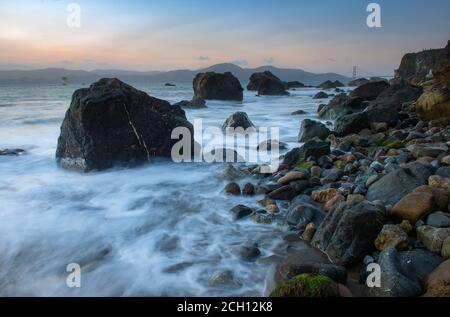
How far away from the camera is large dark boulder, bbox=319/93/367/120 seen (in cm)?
1766

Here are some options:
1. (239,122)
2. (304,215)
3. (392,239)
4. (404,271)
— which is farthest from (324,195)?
(239,122)

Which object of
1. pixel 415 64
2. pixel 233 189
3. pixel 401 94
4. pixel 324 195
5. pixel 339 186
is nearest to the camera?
pixel 324 195

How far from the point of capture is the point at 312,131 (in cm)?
1263

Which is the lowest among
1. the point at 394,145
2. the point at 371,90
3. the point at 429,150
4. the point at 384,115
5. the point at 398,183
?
the point at 398,183

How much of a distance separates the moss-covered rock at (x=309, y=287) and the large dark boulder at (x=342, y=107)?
14269 millimetres

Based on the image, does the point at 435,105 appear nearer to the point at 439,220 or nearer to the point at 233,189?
the point at 233,189

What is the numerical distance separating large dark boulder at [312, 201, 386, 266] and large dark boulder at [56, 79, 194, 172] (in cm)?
605

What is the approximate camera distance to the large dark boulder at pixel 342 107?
17658 mm

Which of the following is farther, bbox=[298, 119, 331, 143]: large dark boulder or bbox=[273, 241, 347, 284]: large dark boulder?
bbox=[298, 119, 331, 143]: large dark boulder

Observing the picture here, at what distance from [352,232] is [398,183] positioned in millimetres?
1601

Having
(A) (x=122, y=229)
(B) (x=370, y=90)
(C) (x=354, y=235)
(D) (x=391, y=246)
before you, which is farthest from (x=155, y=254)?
(B) (x=370, y=90)

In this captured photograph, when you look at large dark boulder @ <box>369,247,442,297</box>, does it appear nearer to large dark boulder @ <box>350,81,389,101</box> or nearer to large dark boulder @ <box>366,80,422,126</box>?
large dark boulder @ <box>366,80,422,126</box>

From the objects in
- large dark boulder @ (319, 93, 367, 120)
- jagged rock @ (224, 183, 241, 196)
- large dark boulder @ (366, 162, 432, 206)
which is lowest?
jagged rock @ (224, 183, 241, 196)

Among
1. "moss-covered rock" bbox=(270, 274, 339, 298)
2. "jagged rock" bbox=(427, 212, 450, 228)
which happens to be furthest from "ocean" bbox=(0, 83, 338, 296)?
"jagged rock" bbox=(427, 212, 450, 228)
